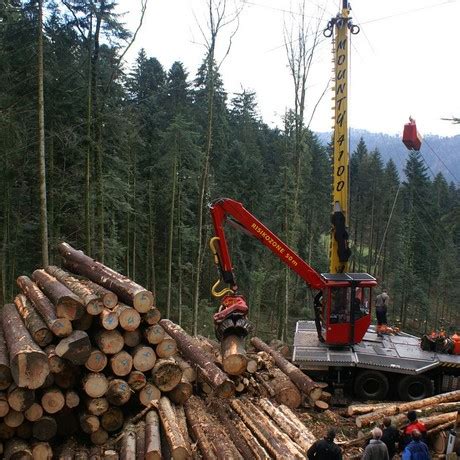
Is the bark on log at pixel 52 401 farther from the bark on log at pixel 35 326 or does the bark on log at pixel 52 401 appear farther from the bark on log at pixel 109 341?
the bark on log at pixel 109 341

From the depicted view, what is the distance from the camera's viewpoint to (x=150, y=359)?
939 cm

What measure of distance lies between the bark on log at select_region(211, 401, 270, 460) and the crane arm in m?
3.29

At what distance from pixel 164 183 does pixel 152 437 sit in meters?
25.1

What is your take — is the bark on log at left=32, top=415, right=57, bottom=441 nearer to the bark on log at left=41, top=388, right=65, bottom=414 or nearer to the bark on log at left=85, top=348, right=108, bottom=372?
the bark on log at left=41, top=388, right=65, bottom=414

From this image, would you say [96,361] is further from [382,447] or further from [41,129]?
[41,129]

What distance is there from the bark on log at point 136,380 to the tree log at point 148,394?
0.12m

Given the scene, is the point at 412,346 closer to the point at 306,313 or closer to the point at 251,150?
the point at 306,313

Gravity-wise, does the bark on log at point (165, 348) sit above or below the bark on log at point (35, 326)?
below

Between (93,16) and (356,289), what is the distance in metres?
13.8

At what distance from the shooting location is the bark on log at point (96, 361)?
8.82 metres

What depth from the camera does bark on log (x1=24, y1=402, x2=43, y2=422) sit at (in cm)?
838

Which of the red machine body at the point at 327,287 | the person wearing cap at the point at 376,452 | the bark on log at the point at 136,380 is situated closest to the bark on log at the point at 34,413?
the bark on log at the point at 136,380

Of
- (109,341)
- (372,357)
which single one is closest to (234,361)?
(109,341)

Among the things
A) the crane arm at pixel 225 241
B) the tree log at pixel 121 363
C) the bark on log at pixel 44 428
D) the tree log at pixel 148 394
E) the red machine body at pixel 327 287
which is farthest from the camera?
the crane arm at pixel 225 241
